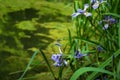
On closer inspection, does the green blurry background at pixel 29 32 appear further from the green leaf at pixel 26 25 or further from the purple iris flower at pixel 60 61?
the purple iris flower at pixel 60 61

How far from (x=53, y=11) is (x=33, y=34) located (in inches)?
33.2

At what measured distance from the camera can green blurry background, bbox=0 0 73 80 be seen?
1982 mm

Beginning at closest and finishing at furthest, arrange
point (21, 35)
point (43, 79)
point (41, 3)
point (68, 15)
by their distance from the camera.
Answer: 1. point (43, 79)
2. point (21, 35)
3. point (68, 15)
4. point (41, 3)

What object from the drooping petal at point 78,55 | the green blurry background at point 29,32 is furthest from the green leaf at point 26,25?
the drooping petal at point 78,55

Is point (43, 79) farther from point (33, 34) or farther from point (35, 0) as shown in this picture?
point (35, 0)

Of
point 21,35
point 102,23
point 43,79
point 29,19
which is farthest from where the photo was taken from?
point 29,19

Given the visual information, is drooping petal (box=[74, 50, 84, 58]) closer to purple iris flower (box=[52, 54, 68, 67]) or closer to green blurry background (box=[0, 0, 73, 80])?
purple iris flower (box=[52, 54, 68, 67])

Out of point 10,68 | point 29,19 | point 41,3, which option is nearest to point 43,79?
point 10,68

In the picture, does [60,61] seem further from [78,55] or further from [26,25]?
[26,25]

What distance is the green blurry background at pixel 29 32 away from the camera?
78.0 inches

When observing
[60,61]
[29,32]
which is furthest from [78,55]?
[29,32]

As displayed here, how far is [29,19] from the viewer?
3.04 m

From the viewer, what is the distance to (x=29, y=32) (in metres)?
2.68

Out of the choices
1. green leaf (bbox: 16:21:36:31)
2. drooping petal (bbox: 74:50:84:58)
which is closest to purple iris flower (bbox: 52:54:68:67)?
drooping petal (bbox: 74:50:84:58)
